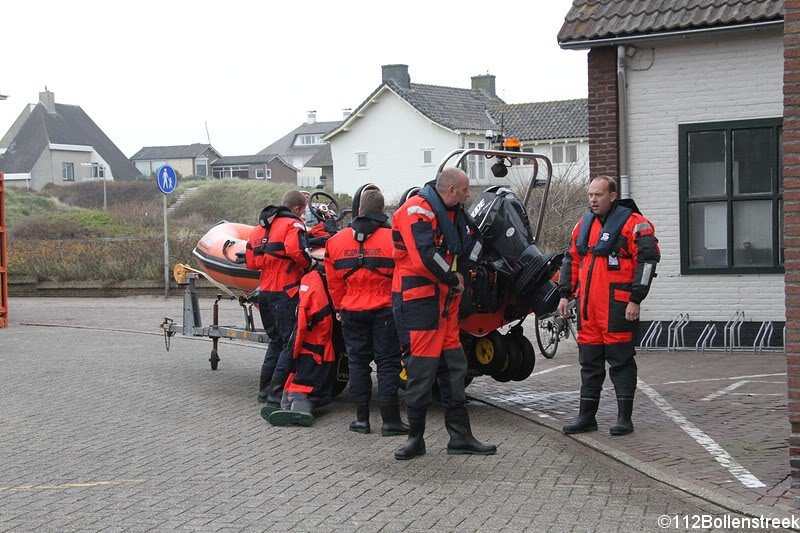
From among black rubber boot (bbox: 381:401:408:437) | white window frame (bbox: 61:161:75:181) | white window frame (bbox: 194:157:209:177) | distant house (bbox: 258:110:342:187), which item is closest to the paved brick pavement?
black rubber boot (bbox: 381:401:408:437)

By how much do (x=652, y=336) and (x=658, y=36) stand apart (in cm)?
367

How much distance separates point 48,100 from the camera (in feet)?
309

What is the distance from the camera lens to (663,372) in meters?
12.0

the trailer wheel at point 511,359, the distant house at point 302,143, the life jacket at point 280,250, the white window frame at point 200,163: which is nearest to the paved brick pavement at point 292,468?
the trailer wheel at point 511,359

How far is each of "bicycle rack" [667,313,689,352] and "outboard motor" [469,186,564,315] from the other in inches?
187

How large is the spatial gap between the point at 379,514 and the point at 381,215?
3.17m

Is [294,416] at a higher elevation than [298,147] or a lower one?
lower

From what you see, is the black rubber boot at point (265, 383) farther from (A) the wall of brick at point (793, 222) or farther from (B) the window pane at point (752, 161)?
(B) the window pane at point (752, 161)

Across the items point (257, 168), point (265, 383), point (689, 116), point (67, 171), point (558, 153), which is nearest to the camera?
point (265, 383)

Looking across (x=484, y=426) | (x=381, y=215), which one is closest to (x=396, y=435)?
(x=484, y=426)

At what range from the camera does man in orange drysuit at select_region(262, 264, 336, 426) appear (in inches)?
375

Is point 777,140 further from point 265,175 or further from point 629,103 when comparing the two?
point 265,175
